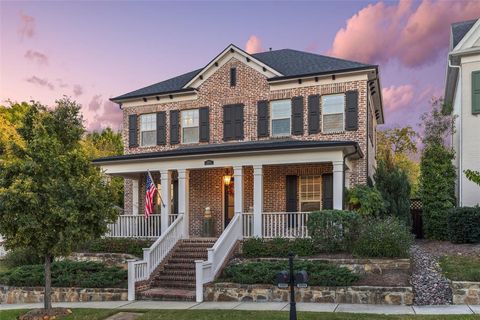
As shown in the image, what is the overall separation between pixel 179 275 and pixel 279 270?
3.30 meters

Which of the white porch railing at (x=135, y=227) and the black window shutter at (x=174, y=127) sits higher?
the black window shutter at (x=174, y=127)

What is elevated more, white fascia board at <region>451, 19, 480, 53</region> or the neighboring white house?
white fascia board at <region>451, 19, 480, 53</region>

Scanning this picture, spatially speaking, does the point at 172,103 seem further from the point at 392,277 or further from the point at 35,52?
the point at 392,277

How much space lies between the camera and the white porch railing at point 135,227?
17.3 metres

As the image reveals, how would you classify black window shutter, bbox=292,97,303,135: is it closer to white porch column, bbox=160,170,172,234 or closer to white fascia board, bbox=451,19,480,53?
white porch column, bbox=160,170,172,234

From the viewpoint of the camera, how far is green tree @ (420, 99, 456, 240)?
722 inches

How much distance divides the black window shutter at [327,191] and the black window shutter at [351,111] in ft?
6.53

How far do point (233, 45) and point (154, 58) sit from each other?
3.34 m

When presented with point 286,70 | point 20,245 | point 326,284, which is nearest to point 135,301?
point 20,245

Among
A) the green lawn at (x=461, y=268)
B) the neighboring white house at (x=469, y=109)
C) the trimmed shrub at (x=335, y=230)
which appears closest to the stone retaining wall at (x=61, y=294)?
the trimmed shrub at (x=335, y=230)

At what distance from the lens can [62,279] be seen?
13594 mm

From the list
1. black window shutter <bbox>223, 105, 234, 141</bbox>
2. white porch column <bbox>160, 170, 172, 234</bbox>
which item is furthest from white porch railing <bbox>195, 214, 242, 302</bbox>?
black window shutter <bbox>223, 105, 234, 141</bbox>

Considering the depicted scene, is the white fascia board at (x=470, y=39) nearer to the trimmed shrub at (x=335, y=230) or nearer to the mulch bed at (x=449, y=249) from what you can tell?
the mulch bed at (x=449, y=249)

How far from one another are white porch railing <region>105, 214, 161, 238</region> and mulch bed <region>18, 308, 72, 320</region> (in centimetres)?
612
